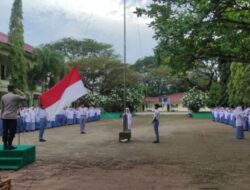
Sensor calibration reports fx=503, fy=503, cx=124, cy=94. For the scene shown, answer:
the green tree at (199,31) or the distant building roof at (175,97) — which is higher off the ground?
the distant building roof at (175,97)

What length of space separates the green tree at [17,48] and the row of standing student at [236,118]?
16406 millimetres

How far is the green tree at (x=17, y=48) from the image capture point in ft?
123

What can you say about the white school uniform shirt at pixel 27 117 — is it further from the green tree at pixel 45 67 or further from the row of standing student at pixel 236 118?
the green tree at pixel 45 67

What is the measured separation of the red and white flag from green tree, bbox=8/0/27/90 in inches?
868

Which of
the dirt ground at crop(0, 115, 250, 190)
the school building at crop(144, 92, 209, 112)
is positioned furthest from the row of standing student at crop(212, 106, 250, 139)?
the school building at crop(144, 92, 209, 112)

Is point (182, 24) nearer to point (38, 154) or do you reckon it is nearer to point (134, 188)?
point (134, 188)

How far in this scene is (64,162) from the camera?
14.8m

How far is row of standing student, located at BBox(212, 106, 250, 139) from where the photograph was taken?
24156mm

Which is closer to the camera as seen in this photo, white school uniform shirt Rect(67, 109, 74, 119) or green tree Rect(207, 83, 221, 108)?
white school uniform shirt Rect(67, 109, 74, 119)

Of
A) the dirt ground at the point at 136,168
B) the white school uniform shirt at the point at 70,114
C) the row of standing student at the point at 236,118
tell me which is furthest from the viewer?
the white school uniform shirt at the point at 70,114

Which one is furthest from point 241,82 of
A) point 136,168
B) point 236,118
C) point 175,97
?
point 175,97

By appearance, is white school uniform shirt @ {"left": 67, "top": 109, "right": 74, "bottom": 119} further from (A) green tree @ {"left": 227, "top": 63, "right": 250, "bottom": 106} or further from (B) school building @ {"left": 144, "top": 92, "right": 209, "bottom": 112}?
(B) school building @ {"left": 144, "top": 92, "right": 209, "bottom": 112}

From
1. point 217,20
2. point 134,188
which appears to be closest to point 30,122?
point 217,20

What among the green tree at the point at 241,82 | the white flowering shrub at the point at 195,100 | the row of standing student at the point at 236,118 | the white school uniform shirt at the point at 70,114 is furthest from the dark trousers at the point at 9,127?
the white flowering shrub at the point at 195,100
